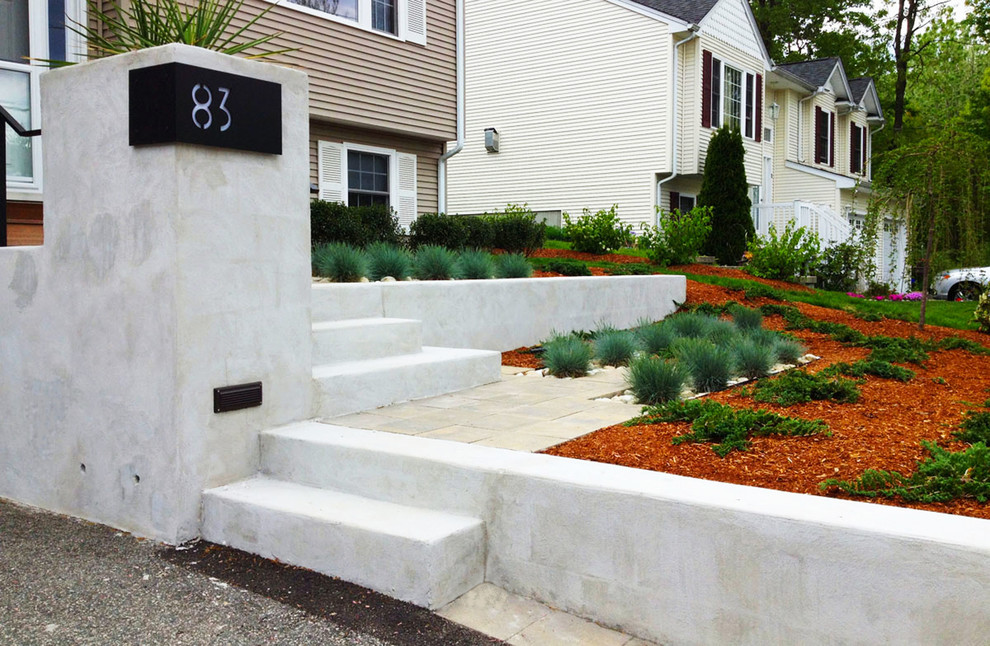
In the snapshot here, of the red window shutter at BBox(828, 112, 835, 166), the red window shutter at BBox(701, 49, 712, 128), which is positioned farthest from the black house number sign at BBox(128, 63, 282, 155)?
the red window shutter at BBox(828, 112, 835, 166)

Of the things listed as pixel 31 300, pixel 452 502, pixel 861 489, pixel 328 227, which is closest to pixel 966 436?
pixel 861 489

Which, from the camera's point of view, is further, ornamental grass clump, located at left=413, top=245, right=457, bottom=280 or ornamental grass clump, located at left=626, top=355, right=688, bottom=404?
ornamental grass clump, located at left=413, top=245, right=457, bottom=280

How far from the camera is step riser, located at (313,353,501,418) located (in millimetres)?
4492

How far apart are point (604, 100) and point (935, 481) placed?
1719 centimetres

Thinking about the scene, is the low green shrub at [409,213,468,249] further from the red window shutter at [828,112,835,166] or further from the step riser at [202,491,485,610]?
the red window shutter at [828,112,835,166]

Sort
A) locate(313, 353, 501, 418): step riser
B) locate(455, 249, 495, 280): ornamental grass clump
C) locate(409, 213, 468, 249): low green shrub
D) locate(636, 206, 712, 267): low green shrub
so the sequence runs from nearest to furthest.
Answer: locate(313, 353, 501, 418): step riser < locate(455, 249, 495, 280): ornamental grass clump < locate(409, 213, 468, 249): low green shrub < locate(636, 206, 712, 267): low green shrub

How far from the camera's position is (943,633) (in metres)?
2.32

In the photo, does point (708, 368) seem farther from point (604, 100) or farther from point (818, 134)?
point (818, 134)

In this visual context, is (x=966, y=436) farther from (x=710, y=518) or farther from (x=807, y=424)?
(x=710, y=518)

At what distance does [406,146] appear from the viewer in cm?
1335

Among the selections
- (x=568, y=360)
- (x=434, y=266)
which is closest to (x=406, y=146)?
(x=434, y=266)

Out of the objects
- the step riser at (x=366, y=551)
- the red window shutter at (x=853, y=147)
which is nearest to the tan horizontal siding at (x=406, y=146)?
the step riser at (x=366, y=551)

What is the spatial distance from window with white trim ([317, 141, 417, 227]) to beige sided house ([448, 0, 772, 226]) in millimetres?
7235

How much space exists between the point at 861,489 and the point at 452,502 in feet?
5.16
